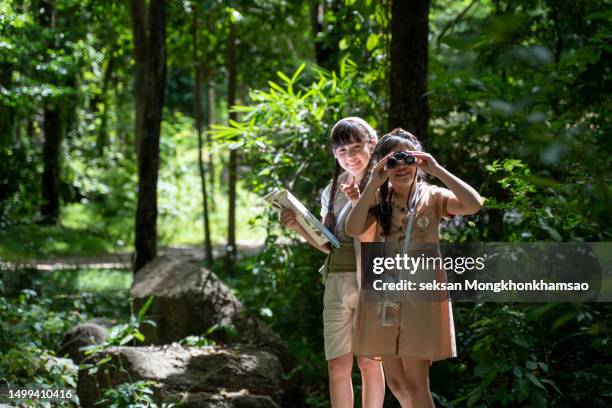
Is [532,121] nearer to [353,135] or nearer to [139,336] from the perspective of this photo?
[353,135]

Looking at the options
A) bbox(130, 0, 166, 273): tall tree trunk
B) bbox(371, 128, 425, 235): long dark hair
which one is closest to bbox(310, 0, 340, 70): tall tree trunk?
bbox(130, 0, 166, 273): tall tree trunk

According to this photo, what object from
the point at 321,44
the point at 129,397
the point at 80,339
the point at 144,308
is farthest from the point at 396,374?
the point at 321,44

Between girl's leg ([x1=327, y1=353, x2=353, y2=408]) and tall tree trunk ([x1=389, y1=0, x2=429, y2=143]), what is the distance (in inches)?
75.6

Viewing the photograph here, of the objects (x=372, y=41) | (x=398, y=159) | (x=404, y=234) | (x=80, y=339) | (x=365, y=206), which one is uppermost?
(x=372, y=41)

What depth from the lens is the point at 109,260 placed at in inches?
604

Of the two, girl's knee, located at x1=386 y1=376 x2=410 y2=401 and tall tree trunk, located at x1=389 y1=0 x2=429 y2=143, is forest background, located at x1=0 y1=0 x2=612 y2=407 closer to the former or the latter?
tall tree trunk, located at x1=389 y1=0 x2=429 y2=143

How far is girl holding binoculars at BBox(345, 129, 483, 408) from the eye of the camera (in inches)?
146

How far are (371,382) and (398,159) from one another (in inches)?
51.4

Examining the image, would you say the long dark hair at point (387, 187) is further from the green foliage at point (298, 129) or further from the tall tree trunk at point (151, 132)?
the tall tree trunk at point (151, 132)

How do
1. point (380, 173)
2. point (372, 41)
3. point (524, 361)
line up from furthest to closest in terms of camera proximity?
point (372, 41), point (524, 361), point (380, 173)

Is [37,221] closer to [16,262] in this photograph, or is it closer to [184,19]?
[16,262]

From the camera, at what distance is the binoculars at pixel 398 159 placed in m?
3.59

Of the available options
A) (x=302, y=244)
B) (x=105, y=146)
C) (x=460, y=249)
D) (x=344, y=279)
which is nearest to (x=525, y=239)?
(x=460, y=249)

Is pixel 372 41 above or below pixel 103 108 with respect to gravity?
below
